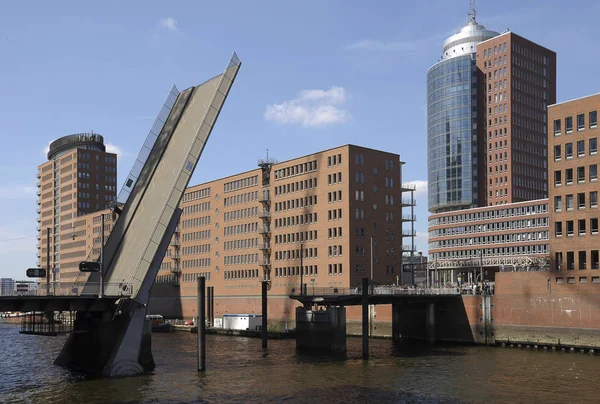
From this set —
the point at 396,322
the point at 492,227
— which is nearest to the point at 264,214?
the point at 396,322

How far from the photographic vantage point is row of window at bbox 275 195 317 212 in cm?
11863

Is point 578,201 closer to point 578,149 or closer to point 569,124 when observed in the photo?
point 578,149

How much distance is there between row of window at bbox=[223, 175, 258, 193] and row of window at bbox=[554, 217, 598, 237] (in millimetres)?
62125

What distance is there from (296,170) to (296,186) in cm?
274

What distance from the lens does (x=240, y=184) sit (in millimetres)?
135875

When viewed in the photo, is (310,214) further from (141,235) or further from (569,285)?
(141,235)

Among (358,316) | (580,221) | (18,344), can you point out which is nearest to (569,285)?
(580,221)

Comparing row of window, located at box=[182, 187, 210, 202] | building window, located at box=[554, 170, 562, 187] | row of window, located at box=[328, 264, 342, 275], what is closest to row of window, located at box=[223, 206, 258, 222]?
row of window, located at box=[182, 187, 210, 202]

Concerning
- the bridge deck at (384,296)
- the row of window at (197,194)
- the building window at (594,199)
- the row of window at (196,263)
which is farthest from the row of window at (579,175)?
the row of window at (197,194)

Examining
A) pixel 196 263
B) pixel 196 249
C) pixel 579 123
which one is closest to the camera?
pixel 579 123

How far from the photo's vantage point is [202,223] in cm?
14800

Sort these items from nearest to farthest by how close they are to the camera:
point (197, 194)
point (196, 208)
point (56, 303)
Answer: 1. point (56, 303)
2. point (196, 208)
3. point (197, 194)

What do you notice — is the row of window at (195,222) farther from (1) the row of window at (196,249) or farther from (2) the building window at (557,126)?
(2) the building window at (557,126)

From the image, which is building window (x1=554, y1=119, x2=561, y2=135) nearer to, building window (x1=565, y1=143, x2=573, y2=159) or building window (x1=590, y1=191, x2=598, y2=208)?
building window (x1=565, y1=143, x2=573, y2=159)
